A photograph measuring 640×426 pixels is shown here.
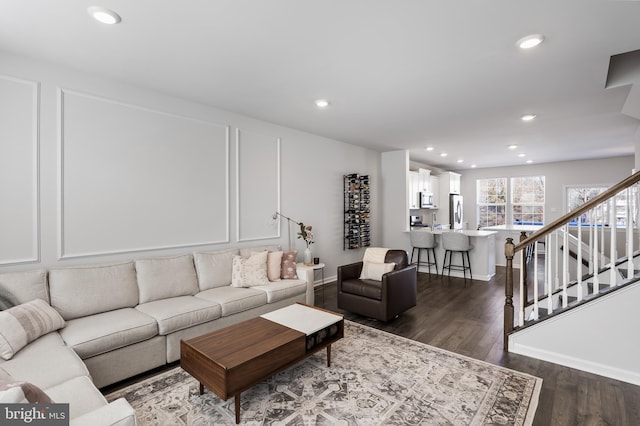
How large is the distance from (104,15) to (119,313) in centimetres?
225

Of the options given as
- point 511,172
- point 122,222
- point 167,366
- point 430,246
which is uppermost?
point 511,172

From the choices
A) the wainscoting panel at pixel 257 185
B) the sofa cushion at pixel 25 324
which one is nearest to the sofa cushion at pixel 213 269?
the wainscoting panel at pixel 257 185

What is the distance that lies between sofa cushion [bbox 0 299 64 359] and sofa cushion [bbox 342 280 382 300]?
2749mm

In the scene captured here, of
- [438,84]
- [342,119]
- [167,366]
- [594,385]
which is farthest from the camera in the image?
[342,119]

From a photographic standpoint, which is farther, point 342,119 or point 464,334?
point 342,119

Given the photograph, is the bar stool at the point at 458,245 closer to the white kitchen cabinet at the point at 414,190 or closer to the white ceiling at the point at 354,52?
the white kitchen cabinet at the point at 414,190

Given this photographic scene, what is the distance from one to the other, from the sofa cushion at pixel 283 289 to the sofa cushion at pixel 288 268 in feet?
0.40

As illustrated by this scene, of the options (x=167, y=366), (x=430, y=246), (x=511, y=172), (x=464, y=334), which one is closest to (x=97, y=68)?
(x=167, y=366)

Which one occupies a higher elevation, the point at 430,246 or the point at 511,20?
the point at 511,20

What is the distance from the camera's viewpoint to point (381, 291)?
3.56 meters

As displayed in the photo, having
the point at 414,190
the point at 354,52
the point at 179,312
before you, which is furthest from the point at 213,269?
the point at 414,190

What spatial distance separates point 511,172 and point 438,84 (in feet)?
23.7

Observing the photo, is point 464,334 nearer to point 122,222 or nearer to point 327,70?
point 327,70

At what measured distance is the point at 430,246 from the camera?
20.2ft
